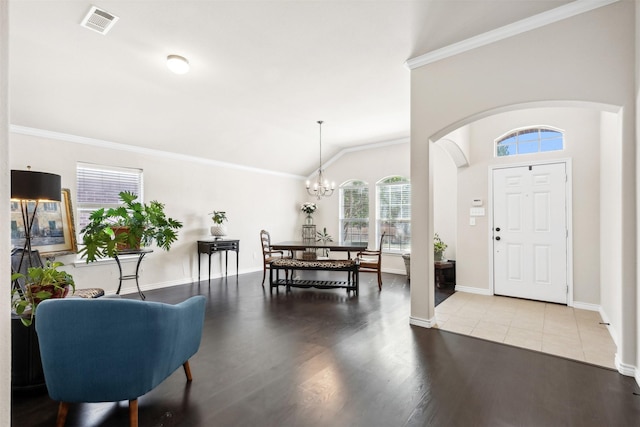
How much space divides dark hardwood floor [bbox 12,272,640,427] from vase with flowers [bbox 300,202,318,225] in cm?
421

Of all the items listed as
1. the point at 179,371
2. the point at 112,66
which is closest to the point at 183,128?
the point at 112,66

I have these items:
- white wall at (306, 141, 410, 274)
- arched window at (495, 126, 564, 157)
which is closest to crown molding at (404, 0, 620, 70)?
arched window at (495, 126, 564, 157)

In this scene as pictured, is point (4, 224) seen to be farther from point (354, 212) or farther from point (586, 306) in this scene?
point (354, 212)

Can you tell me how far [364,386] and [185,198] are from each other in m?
4.92

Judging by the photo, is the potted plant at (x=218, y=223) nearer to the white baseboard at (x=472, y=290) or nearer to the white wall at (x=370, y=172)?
the white wall at (x=370, y=172)

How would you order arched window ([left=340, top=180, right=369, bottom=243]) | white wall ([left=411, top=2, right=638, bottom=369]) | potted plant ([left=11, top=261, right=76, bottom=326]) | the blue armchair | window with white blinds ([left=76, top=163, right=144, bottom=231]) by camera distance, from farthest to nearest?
arched window ([left=340, top=180, right=369, bottom=243]) → window with white blinds ([left=76, top=163, right=144, bottom=231]) → white wall ([left=411, top=2, right=638, bottom=369]) → potted plant ([left=11, top=261, right=76, bottom=326]) → the blue armchair

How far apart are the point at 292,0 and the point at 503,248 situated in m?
4.51

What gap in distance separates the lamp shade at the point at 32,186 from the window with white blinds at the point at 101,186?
224 cm

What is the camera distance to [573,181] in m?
4.30

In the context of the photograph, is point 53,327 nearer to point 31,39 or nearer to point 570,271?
point 31,39

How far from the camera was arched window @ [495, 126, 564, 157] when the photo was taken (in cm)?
448

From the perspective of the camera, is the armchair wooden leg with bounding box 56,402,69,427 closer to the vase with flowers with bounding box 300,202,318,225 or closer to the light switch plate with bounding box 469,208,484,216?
the light switch plate with bounding box 469,208,484,216

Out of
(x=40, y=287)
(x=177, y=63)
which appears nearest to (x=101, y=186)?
(x=177, y=63)

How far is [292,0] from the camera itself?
8.42ft
